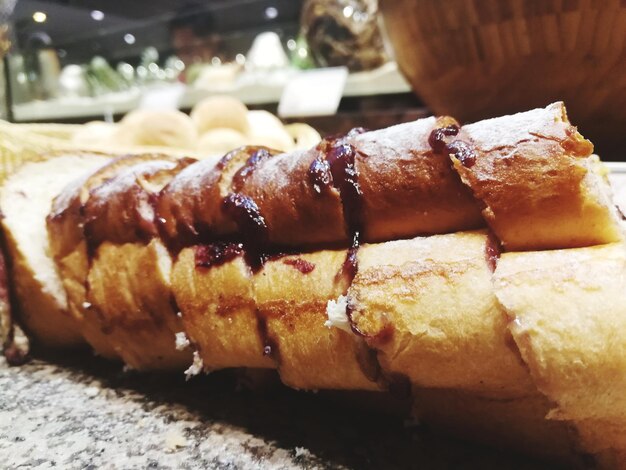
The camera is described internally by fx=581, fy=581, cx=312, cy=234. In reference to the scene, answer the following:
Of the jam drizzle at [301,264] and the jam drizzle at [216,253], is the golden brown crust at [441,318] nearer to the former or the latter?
the jam drizzle at [301,264]

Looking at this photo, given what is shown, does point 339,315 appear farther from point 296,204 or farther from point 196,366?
point 196,366

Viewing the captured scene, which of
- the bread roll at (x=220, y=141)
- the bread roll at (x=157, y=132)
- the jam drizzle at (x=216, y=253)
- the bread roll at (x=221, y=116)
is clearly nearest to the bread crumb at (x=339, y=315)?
the jam drizzle at (x=216, y=253)

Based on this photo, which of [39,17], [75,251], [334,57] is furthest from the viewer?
[39,17]

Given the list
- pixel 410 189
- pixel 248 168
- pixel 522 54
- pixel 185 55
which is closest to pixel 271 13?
pixel 185 55

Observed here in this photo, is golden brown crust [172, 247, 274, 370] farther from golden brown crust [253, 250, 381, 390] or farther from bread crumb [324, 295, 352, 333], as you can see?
bread crumb [324, 295, 352, 333]

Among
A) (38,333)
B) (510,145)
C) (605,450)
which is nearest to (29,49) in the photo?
(38,333)

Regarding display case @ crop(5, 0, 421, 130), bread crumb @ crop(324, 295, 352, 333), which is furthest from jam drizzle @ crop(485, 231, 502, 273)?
display case @ crop(5, 0, 421, 130)

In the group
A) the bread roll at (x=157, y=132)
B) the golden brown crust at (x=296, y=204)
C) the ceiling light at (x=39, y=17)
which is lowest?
the golden brown crust at (x=296, y=204)

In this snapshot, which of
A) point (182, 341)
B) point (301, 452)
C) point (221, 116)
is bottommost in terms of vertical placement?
point (301, 452)
